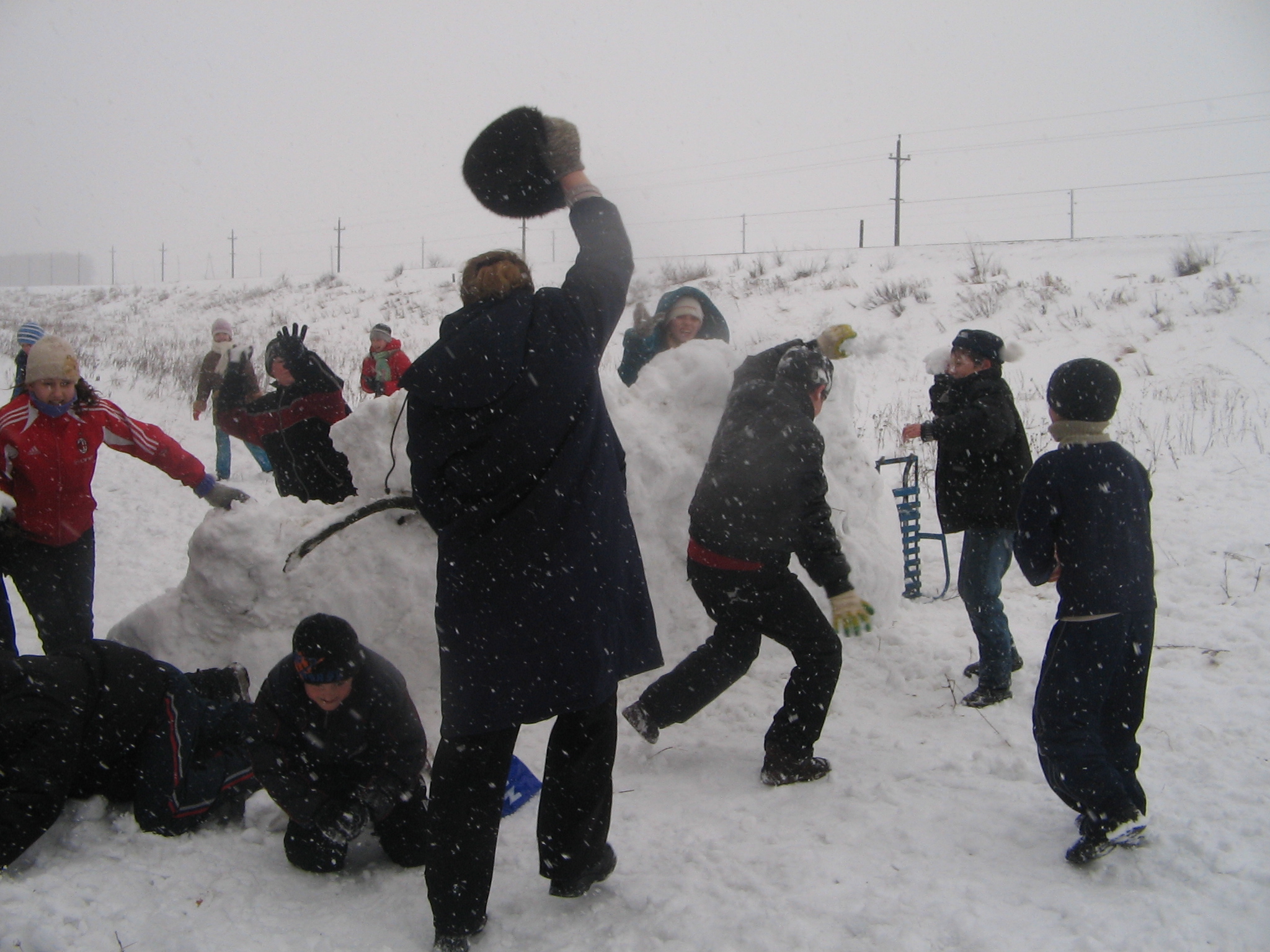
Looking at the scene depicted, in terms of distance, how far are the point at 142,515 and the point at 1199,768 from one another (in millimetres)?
7271

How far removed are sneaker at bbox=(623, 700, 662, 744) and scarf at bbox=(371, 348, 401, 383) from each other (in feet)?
18.5

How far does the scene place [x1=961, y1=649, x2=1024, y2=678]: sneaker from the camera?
141 inches

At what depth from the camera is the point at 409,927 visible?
7.12 ft

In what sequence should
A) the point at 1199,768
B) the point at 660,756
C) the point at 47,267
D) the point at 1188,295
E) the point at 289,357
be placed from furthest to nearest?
the point at 47,267
the point at 1188,295
the point at 289,357
the point at 660,756
the point at 1199,768

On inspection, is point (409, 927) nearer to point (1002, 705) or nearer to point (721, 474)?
point (721, 474)

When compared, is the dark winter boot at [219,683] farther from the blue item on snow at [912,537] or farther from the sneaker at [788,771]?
the blue item on snow at [912,537]

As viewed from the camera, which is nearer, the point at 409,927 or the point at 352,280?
the point at 409,927

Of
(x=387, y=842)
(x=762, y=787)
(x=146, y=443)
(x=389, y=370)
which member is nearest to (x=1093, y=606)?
(x=762, y=787)

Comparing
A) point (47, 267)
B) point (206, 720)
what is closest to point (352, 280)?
point (206, 720)

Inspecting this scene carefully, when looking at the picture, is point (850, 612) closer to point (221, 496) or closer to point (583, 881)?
point (583, 881)

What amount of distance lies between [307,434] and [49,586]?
4.60ft

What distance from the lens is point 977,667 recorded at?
11.9 ft

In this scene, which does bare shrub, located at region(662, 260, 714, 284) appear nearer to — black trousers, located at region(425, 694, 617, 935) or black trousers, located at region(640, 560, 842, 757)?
black trousers, located at region(640, 560, 842, 757)

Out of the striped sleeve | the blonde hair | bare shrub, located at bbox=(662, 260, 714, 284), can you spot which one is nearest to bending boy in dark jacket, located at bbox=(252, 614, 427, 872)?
the blonde hair
